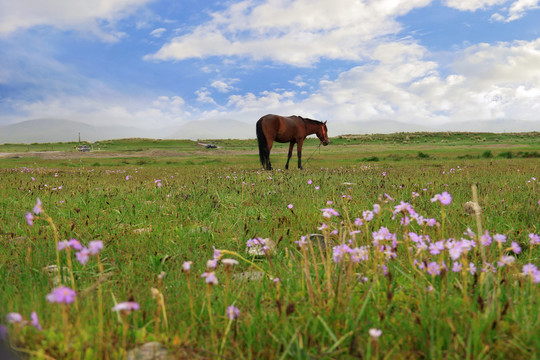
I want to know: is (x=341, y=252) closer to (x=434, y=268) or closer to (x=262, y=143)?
(x=434, y=268)

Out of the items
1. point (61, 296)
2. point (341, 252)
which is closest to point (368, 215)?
point (341, 252)

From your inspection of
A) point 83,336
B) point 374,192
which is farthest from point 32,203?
point 374,192

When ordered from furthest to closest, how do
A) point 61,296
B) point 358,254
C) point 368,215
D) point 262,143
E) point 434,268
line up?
point 262,143
point 368,215
point 358,254
point 434,268
point 61,296

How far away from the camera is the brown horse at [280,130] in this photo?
17.9 metres

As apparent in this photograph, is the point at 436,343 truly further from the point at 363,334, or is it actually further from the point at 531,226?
the point at 531,226

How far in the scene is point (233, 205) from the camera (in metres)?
7.12

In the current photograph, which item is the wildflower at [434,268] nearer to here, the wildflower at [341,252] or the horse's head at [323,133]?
the wildflower at [341,252]

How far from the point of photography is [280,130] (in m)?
18.5

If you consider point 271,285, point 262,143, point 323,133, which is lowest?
point 271,285

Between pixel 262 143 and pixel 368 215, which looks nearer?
pixel 368 215

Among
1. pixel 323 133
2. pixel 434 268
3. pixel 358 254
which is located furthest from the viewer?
pixel 323 133

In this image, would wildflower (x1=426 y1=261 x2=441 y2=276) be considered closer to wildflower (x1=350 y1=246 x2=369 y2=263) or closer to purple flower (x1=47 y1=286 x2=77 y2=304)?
wildflower (x1=350 y1=246 x2=369 y2=263)

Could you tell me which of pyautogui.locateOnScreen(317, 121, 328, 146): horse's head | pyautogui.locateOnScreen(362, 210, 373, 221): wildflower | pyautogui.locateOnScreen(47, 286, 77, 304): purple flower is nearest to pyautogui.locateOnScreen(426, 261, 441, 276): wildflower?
Result: pyautogui.locateOnScreen(362, 210, 373, 221): wildflower

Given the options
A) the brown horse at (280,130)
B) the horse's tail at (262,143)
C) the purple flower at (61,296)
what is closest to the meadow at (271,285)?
the purple flower at (61,296)
